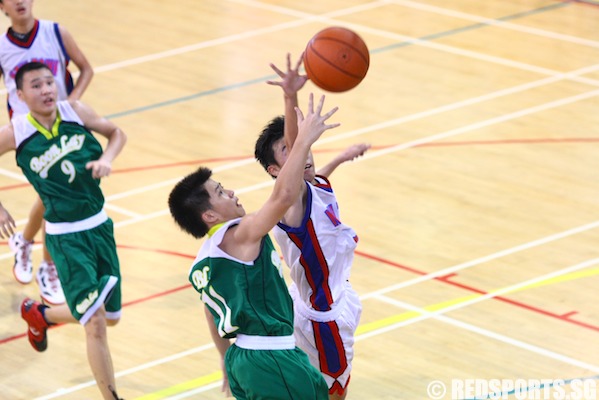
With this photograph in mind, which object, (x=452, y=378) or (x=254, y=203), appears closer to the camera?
(x=452, y=378)

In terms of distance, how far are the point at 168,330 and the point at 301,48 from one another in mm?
6411

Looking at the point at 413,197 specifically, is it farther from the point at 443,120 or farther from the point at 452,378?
the point at 452,378

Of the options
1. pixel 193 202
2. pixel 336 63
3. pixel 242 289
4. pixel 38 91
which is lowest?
pixel 242 289

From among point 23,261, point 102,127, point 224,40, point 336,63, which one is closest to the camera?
point 336,63

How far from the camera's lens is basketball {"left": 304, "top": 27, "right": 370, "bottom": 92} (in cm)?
699

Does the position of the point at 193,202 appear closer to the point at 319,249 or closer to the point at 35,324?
the point at 319,249

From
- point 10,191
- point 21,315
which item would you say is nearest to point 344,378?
point 21,315

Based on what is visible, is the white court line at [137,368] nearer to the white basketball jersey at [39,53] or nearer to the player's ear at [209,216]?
the white basketball jersey at [39,53]

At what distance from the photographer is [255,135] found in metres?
12.4

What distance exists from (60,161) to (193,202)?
1.86m

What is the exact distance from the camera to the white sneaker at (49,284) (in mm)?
9125

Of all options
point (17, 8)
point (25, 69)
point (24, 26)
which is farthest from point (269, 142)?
point (24, 26)

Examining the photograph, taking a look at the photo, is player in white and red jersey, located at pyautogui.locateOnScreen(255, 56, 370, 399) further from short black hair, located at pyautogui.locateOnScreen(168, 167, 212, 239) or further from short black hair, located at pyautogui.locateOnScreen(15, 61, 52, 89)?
short black hair, located at pyautogui.locateOnScreen(15, 61, 52, 89)

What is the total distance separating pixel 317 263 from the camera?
6.62m
